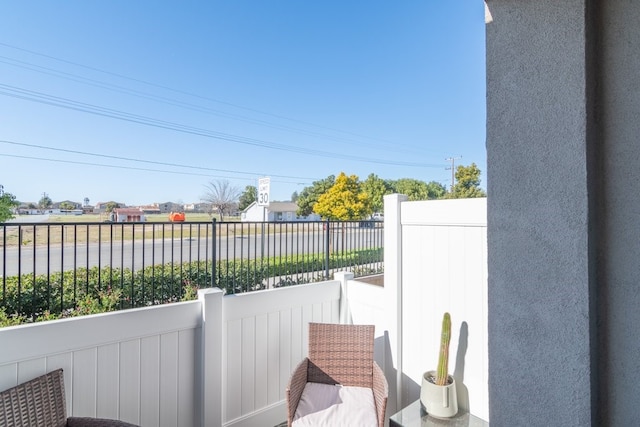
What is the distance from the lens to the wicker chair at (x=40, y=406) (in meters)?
1.46

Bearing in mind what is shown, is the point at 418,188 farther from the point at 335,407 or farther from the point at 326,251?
the point at 335,407

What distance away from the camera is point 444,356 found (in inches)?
77.0

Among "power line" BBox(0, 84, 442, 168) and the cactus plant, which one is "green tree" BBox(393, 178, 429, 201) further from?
the cactus plant

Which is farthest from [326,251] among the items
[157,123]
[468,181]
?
[157,123]

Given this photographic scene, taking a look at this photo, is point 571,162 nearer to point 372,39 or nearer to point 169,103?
point 372,39

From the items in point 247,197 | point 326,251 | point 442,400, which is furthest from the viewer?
point 247,197

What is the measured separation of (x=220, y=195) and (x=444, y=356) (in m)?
13.6

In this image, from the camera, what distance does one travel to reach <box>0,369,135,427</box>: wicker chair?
1465 mm

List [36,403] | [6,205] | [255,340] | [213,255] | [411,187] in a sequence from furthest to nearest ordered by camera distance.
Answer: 1. [411,187]
2. [6,205]
3. [213,255]
4. [255,340]
5. [36,403]

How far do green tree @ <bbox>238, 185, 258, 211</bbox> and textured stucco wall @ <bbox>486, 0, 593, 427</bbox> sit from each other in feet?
52.9

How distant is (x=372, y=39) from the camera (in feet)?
18.1

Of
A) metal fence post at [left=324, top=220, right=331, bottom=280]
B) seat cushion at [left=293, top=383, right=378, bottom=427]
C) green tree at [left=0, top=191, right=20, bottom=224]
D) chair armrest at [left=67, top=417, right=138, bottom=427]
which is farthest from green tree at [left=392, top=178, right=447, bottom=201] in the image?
chair armrest at [left=67, top=417, right=138, bottom=427]

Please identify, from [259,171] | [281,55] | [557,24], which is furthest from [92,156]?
[557,24]

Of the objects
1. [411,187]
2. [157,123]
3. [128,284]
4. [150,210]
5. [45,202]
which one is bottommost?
[128,284]
